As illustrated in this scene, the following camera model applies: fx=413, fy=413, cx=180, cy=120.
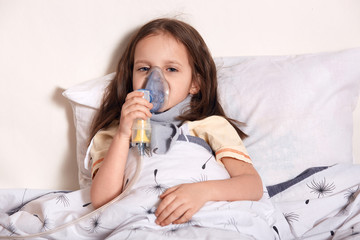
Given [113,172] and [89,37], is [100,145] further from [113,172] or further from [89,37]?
[89,37]

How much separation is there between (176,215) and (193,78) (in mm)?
550

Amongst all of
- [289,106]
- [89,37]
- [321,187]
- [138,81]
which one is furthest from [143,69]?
[321,187]

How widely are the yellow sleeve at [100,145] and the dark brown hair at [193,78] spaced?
32 mm

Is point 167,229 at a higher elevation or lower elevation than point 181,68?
lower

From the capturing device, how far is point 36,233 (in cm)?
112

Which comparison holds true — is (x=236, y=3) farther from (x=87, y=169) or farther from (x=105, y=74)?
(x=87, y=169)

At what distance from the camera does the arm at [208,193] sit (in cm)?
102

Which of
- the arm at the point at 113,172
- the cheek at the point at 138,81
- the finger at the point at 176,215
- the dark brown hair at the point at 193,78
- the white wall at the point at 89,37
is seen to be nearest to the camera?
the finger at the point at 176,215

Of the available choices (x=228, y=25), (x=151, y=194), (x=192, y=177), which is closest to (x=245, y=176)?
(x=192, y=177)

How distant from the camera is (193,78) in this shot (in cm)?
141

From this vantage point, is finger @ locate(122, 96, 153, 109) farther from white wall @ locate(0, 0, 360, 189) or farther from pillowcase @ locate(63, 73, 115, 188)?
white wall @ locate(0, 0, 360, 189)

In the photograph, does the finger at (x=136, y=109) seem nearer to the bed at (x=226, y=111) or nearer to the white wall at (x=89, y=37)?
the bed at (x=226, y=111)

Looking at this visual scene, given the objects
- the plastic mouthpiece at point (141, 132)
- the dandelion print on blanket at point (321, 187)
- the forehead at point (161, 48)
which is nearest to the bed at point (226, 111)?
the dandelion print on blanket at point (321, 187)

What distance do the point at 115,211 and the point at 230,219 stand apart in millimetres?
292
